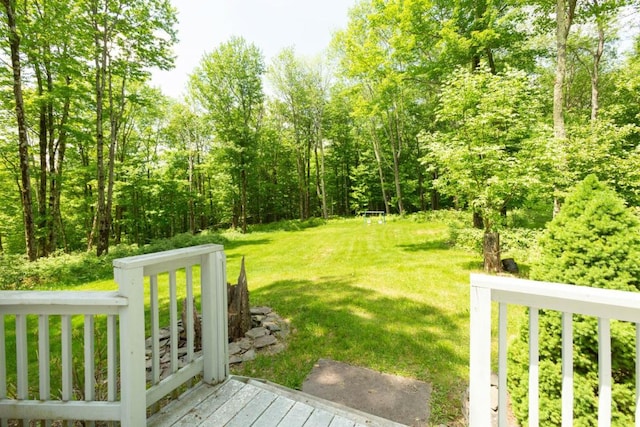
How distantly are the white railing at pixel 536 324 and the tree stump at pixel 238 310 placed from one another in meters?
3.02

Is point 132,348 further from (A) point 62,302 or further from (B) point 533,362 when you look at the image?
(B) point 533,362

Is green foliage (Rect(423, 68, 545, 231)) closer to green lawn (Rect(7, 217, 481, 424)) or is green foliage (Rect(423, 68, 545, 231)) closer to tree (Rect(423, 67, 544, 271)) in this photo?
tree (Rect(423, 67, 544, 271))

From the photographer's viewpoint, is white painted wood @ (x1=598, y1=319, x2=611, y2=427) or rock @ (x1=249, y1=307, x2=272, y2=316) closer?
white painted wood @ (x1=598, y1=319, x2=611, y2=427)

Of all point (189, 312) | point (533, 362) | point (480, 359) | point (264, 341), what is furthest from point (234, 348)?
point (533, 362)

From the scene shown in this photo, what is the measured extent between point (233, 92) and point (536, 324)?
675 inches

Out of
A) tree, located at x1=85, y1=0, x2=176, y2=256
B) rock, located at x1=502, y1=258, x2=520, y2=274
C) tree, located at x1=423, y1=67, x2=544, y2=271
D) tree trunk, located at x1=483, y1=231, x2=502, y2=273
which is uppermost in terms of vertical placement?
tree, located at x1=85, y1=0, x2=176, y2=256

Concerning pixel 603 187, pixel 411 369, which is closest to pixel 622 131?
pixel 603 187

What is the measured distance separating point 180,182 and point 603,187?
19436 mm

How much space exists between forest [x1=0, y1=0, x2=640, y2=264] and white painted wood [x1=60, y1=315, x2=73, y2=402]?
6.29 metres

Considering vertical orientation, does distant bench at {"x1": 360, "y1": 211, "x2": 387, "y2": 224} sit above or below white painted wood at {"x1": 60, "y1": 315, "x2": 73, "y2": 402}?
above

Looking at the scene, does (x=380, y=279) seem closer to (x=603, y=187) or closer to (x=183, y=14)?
(x=603, y=187)

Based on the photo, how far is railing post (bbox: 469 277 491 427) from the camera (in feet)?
4.15

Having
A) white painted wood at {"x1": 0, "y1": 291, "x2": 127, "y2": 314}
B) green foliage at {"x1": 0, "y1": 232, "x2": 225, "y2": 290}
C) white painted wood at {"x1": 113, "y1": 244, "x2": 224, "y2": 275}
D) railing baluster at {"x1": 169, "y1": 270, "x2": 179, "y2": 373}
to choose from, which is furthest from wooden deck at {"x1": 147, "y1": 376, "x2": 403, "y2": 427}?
green foliage at {"x1": 0, "y1": 232, "x2": 225, "y2": 290}

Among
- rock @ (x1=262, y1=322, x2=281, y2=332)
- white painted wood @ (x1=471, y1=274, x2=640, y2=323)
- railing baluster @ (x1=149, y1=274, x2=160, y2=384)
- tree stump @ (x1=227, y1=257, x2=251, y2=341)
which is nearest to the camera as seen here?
Answer: white painted wood @ (x1=471, y1=274, x2=640, y2=323)
